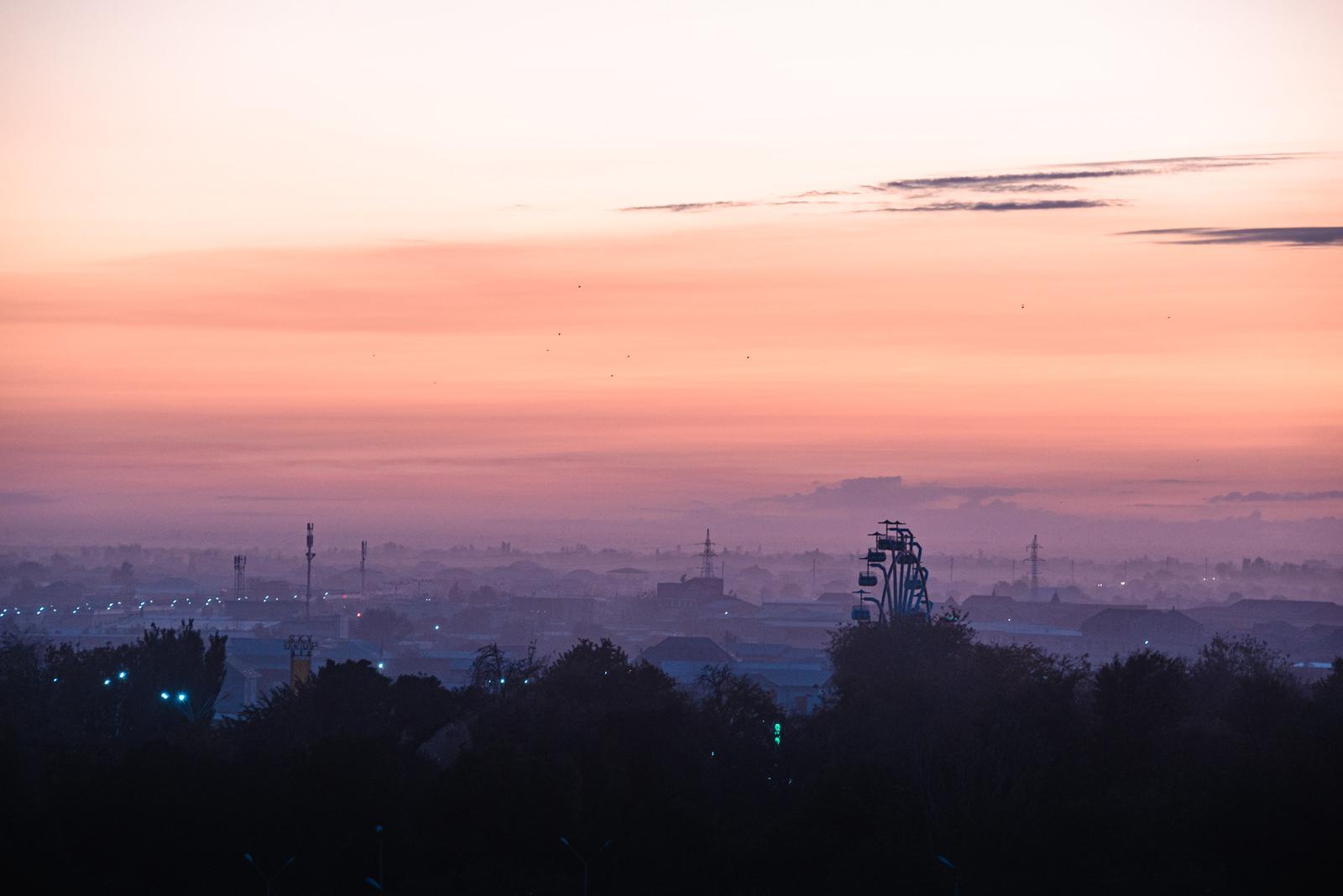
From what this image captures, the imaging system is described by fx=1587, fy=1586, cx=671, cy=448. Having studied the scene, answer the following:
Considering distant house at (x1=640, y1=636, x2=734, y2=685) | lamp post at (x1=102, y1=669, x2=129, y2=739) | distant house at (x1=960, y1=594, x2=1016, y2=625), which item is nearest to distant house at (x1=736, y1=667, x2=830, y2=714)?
distant house at (x1=640, y1=636, x2=734, y2=685)

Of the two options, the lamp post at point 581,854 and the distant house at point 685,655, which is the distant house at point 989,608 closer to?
the distant house at point 685,655

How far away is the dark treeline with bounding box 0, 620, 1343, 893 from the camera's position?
27172 mm

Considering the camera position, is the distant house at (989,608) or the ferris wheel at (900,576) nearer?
the ferris wheel at (900,576)

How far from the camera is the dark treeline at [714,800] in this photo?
27172mm

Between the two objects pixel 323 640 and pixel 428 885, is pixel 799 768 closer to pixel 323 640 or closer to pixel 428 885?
pixel 428 885

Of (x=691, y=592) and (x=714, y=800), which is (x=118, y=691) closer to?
(x=714, y=800)

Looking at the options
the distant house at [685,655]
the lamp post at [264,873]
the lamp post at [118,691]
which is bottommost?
the distant house at [685,655]

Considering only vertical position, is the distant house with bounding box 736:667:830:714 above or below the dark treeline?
A: below

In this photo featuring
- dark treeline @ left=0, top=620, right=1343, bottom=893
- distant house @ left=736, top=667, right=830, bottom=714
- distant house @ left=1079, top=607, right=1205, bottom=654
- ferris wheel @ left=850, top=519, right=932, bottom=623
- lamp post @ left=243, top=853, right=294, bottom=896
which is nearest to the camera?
lamp post @ left=243, top=853, right=294, bottom=896

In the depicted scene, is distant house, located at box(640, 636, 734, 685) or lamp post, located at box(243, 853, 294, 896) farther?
distant house, located at box(640, 636, 734, 685)

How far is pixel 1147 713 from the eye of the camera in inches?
1359

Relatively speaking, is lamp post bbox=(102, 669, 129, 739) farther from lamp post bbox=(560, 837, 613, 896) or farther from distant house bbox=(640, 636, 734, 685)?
distant house bbox=(640, 636, 734, 685)

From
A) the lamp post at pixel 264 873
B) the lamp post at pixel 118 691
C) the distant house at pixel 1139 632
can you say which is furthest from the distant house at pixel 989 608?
the lamp post at pixel 264 873

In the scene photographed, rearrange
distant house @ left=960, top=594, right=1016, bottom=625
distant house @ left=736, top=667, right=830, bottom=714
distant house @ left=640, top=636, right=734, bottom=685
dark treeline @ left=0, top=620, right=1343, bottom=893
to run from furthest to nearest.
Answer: distant house @ left=960, top=594, right=1016, bottom=625, distant house @ left=640, top=636, right=734, bottom=685, distant house @ left=736, top=667, right=830, bottom=714, dark treeline @ left=0, top=620, right=1343, bottom=893
